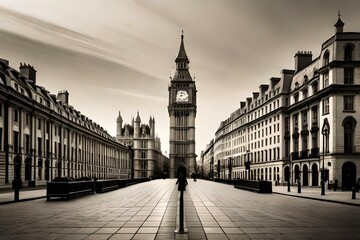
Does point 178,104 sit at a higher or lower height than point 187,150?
higher

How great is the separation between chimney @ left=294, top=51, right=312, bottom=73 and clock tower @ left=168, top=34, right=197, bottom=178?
88.3 meters

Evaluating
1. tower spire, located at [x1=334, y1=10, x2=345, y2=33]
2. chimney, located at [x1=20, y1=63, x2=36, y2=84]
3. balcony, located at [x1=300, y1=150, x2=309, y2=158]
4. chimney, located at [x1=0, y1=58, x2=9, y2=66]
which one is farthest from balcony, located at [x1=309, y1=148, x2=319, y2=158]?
chimney, located at [x1=20, y1=63, x2=36, y2=84]

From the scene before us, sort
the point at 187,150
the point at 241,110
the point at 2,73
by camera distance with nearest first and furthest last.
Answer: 1. the point at 2,73
2. the point at 241,110
3. the point at 187,150

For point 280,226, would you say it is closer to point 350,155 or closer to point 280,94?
point 350,155

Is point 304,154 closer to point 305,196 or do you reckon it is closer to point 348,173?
point 348,173

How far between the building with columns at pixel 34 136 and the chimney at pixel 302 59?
135 ft

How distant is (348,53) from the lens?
5019 cm

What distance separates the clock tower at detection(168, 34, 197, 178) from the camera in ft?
504

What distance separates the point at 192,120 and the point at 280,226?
14220 cm

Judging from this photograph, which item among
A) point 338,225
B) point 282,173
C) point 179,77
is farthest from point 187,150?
point 338,225

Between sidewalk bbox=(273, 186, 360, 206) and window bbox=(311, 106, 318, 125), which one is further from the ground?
window bbox=(311, 106, 318, 125)

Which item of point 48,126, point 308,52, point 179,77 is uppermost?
point 179,77

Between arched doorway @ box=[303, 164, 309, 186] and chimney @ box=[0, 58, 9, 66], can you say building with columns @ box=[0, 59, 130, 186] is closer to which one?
chimney @ box=[0, 58, 9, 66]

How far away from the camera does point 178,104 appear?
6166 inches
